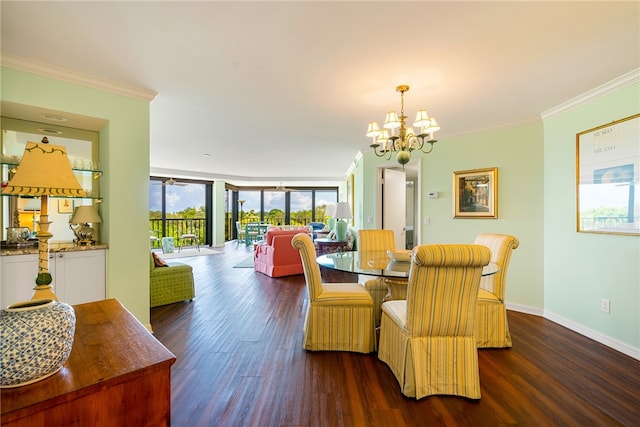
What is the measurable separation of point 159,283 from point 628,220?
4859mm

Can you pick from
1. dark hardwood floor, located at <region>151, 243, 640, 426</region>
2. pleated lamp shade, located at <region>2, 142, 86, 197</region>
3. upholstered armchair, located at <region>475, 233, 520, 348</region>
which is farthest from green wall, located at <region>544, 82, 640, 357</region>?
pleated lamp shade, located at <region>2, 142, 86, 197</region>

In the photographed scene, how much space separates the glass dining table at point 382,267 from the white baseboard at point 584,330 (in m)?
1.25

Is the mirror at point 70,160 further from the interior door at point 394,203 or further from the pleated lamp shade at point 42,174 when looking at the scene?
the interior door at point 394,203

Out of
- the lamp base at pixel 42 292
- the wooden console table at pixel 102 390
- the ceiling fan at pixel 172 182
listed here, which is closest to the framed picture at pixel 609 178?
the wooden console table at pixel 102 390

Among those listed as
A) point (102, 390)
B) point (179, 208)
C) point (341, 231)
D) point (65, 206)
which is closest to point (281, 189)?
point (179, 208)

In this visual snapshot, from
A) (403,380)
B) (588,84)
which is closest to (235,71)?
(403,380)

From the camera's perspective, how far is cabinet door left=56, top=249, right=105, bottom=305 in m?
2.42

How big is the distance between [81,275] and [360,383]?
2.49 metres

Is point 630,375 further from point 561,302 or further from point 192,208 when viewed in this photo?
point 192,208

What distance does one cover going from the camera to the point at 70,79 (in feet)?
7.89

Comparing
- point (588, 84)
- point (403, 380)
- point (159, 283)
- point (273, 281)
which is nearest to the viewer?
point (403, 380)

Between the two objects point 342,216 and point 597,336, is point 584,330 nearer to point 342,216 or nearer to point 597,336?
point 597,336

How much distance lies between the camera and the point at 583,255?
2.87 meters

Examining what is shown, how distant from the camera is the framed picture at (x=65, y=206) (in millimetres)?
2809
